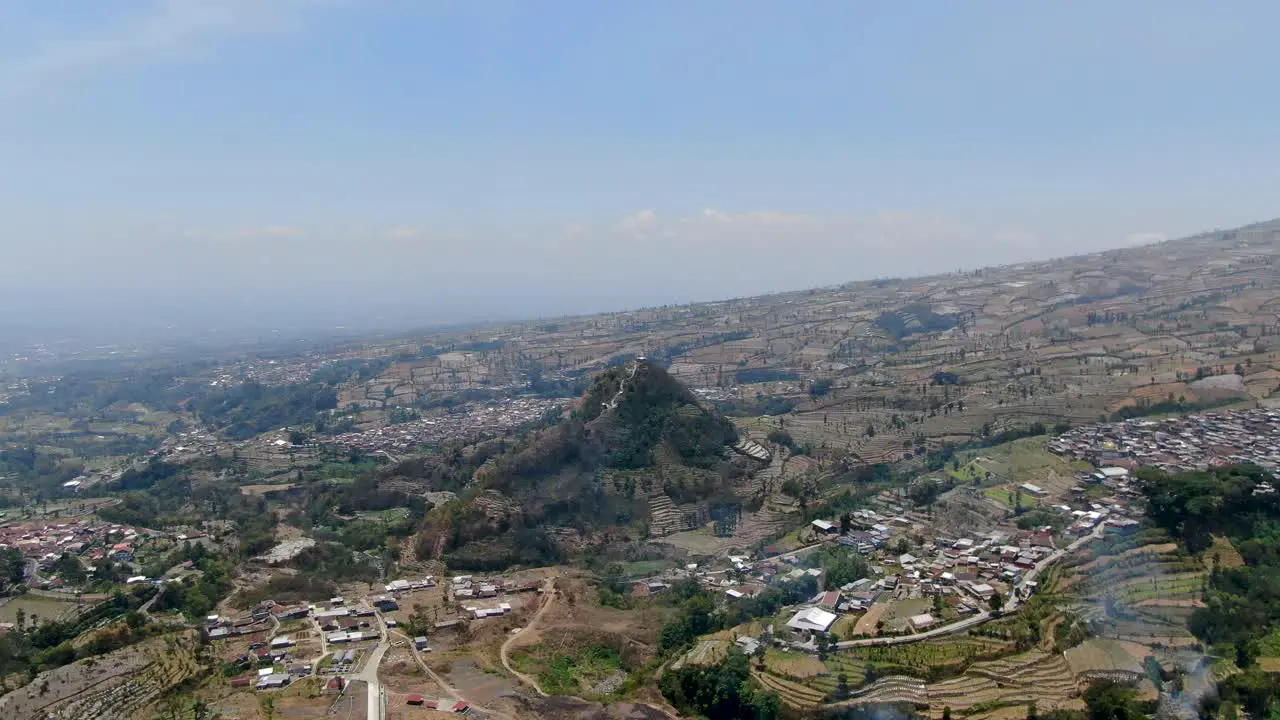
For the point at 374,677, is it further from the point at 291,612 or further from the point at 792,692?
the point at 792,692

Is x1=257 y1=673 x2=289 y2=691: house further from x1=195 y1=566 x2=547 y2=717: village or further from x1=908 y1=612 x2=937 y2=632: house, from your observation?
x1=908 y1=612 x2=937 y2=632: house

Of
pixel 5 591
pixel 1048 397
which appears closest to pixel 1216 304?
pixel 1048 397

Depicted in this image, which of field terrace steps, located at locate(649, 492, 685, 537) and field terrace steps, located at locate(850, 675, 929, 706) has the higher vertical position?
field terrace steps, located at locate(649, 492, 685, 537)

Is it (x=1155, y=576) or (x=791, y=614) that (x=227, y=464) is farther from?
(x=1155, y=576)

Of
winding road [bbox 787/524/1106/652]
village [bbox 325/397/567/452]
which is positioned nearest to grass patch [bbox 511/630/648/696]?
winding road [bbox 787/524/1106/652]

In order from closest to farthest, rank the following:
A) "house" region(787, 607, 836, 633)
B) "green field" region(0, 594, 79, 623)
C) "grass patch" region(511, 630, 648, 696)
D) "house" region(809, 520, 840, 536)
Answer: "grass patch" region(511, 630, 648, 696)
"house" region(787, 607, 836, 633)
"green field" region(0, 594, 79, 623)
"house" region(809, 520, 840, 536)

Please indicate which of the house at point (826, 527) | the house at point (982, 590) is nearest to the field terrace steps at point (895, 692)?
the house at point (982, 590)
